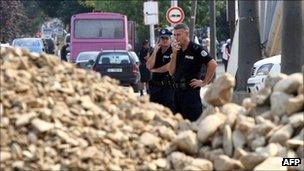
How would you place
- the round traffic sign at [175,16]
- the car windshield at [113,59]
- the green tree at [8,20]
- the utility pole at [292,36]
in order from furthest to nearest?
1. the green tree at [8,20]
2. the round traffic sign at [175,16]
3. the car windshield at [113,59]
4. the utility pole at [292,36]

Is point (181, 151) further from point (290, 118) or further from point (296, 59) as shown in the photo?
point (296, 59)

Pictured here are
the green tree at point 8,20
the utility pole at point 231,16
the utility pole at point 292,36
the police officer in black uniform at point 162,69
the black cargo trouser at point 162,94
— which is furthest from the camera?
the green tree at point 8,20

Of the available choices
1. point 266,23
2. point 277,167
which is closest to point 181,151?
point 277,167

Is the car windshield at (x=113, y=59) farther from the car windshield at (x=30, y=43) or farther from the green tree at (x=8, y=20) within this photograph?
the green tree at (x=8, y=20)

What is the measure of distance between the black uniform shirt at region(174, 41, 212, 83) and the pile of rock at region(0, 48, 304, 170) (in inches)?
103

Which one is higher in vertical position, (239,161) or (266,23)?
(239,161)

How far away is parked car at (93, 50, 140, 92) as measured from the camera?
30.8 m

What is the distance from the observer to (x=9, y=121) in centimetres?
774

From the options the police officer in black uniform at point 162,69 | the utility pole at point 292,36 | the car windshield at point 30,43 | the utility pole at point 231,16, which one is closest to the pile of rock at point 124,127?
the police officer in black uniform at point 162,69

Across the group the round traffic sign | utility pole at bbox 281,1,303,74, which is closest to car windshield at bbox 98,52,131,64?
the round traffic sign

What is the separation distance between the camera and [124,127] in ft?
26.4

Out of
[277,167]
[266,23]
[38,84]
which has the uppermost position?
[38,84]

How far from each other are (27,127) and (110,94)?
1009mm

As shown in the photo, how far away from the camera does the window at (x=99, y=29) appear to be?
41219mm
